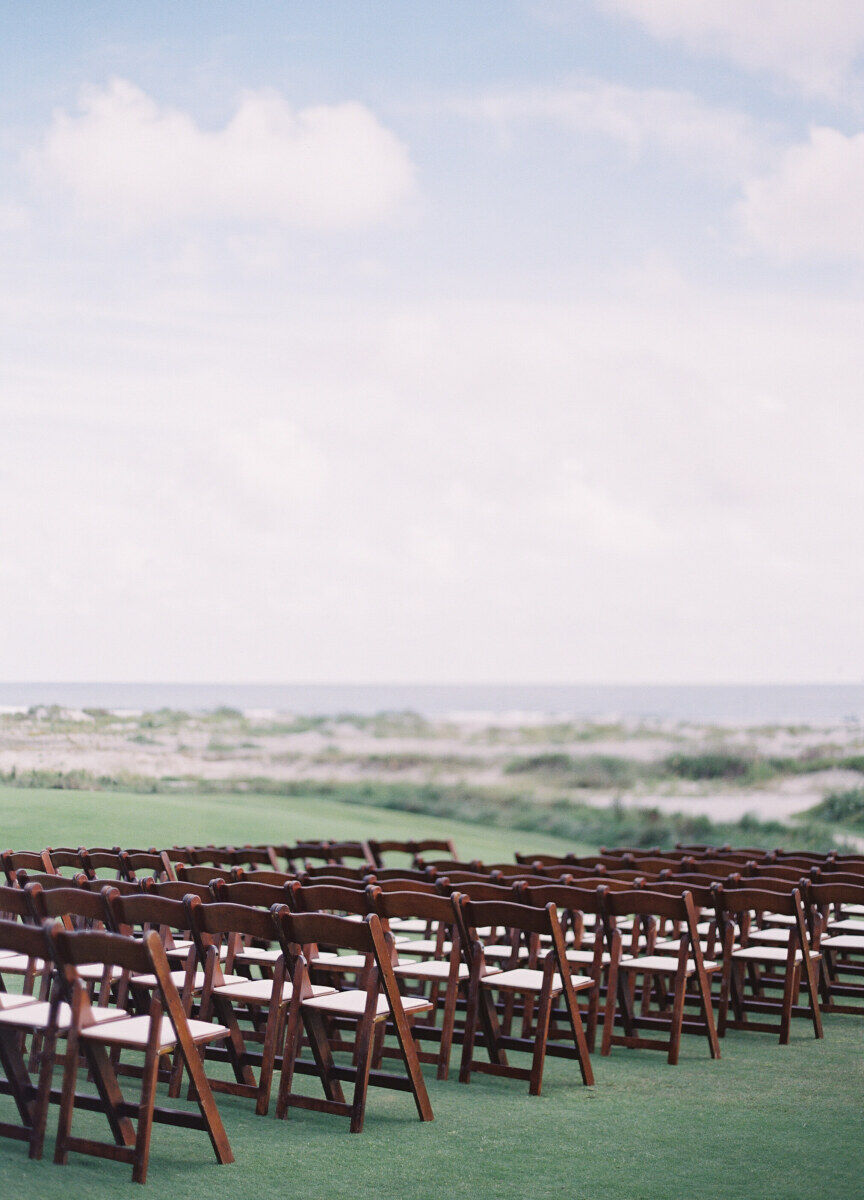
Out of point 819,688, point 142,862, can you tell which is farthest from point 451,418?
point 142,862

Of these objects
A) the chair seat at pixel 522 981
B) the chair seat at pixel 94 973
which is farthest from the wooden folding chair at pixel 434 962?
the chair seat at pixel 94 973

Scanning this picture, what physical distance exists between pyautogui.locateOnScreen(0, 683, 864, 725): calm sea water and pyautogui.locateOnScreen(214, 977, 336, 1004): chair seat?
67095mm

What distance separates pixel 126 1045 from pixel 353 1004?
1.14 meters

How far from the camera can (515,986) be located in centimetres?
586

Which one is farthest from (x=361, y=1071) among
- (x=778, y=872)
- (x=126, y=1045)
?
(x=778, y=872)

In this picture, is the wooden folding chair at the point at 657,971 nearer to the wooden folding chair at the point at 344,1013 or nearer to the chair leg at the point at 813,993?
the chair leg at the point at 813,993

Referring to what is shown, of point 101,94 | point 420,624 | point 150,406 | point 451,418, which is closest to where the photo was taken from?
point 101,94

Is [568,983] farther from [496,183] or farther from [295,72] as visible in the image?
[496,183]

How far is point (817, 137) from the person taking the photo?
38.4 metres

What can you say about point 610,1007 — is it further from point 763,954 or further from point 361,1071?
point 361,1071

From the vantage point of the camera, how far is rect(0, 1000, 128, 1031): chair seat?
4629 millimetres

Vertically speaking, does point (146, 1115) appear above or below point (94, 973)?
below

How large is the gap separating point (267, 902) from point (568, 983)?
56.7 inches

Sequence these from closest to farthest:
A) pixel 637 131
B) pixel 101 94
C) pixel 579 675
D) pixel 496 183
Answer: pixel 101 94 → pixel 637 131 → pixel 496 183 → pixel 579 675
